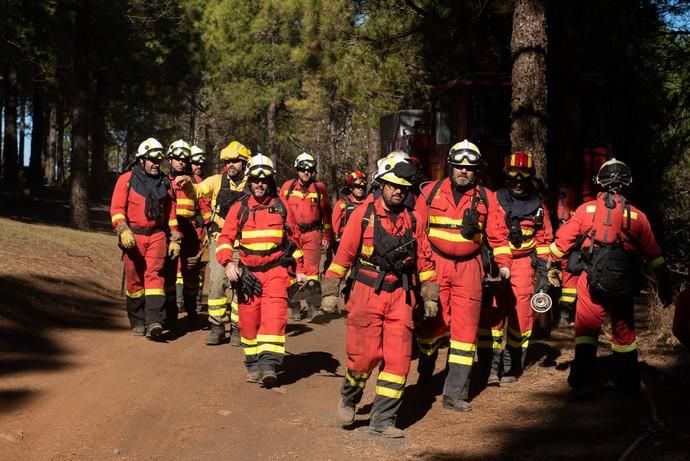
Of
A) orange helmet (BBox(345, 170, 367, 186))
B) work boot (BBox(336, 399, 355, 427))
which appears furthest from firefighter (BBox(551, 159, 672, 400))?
orange helmet (BBox(345, 170, 367, 186))

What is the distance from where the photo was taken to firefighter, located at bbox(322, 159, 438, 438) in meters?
6.95

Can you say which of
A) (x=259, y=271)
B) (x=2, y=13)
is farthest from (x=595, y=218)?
(x=2, y=13)

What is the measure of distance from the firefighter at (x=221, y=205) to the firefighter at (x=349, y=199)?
2011 mm

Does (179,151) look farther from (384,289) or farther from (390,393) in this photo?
(390,393)

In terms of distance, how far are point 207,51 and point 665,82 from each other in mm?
27157

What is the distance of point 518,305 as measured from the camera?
28.9ft

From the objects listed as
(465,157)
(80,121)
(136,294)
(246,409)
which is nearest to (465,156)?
(465,157)

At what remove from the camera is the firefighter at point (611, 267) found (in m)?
7.52

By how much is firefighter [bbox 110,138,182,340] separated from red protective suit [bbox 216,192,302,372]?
2.04m

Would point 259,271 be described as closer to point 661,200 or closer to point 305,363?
point 305,363

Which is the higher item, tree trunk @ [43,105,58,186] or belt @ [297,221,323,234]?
tree trunk @ [43,105,58,186]

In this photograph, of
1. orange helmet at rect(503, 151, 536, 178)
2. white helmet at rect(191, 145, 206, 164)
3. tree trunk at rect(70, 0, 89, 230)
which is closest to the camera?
orange helmet at rect(503, 151, 536, 178)

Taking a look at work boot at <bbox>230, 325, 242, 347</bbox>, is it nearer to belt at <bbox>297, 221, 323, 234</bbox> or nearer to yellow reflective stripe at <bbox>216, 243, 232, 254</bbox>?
yellow reflective stripe at <bbox>216, 243, 232, 254</bbox>

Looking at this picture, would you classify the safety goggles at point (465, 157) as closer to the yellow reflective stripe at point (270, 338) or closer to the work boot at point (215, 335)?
the yellow reflective stripe at point (270, 338)
